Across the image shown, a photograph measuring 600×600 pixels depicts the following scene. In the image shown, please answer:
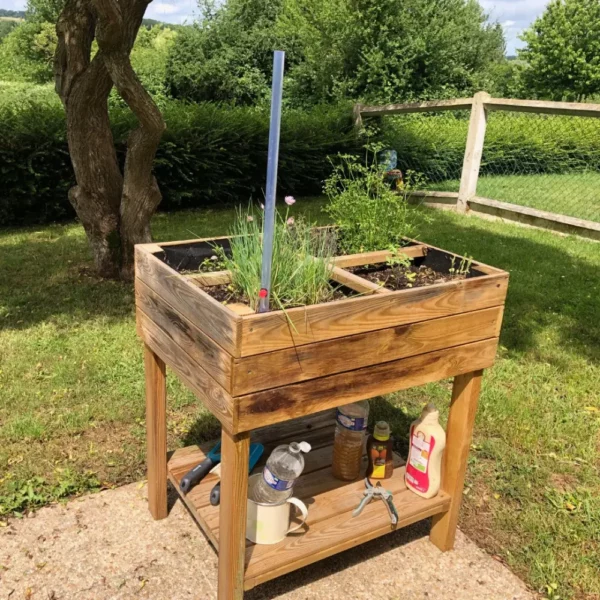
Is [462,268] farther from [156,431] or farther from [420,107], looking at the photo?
[420,107]

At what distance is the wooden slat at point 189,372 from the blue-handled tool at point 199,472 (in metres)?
0.56

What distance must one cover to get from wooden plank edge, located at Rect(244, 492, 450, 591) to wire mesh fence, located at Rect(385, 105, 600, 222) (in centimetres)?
774

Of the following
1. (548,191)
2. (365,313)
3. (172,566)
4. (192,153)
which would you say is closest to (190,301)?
(365,313)

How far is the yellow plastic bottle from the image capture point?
2.41 m

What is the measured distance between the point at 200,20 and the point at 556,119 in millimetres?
13062

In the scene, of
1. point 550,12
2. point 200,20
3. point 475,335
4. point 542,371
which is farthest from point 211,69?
point 550,12

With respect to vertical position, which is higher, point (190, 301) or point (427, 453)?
point (190, 301)

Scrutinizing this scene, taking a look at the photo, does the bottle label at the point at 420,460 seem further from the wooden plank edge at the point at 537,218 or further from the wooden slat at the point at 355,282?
the wooden plank edge at the point at 537,218

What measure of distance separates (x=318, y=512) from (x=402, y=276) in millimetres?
978

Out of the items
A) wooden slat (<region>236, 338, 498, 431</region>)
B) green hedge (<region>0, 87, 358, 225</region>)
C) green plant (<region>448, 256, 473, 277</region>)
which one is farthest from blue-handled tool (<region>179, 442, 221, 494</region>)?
green hedge (<region>0, 87, 358, 225</region>)

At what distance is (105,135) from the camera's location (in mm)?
5074

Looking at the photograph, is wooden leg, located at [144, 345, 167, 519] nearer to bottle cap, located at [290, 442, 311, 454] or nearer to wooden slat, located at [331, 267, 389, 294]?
bottle cap, located at [290, 442, 311, 454]

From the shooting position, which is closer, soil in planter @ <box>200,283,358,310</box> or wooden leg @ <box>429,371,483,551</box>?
soil in planter @ <box>200,283,358,310</box>

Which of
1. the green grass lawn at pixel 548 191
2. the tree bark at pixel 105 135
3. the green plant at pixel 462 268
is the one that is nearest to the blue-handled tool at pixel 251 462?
the green plant at pixel 462 268
